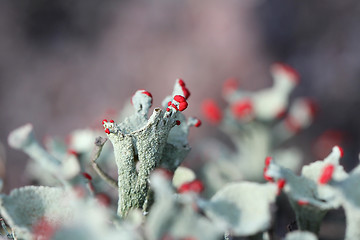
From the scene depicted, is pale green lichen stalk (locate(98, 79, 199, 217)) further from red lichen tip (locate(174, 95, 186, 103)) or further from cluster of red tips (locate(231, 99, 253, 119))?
cluster of red tips (locate(231, 99, 253, 119))

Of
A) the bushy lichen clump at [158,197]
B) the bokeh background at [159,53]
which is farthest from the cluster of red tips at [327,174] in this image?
the bokeh background at [159,53]

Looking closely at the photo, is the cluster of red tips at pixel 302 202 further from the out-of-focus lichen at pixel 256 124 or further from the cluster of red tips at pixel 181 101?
the out-of-focus lichen at pixel 256 124

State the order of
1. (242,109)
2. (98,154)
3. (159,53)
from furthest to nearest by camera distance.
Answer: (159,53) < (242,109) < (98,154)

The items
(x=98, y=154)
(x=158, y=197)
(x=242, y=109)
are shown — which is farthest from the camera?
(x=242, y=109)

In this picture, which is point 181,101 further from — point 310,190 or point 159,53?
point 159,53

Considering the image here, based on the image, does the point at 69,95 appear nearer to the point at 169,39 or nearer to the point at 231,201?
the point at 169,39

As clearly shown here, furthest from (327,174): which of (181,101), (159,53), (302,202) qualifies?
(159,53)

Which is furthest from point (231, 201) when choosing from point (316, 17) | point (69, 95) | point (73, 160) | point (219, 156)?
point (316, 17)

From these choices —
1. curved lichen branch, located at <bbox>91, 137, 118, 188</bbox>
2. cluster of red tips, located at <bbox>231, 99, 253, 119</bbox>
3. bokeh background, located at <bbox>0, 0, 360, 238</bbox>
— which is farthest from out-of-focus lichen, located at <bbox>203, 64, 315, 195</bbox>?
bokeh background, located at <bbox>0, 0, 360, 238</bbox>
